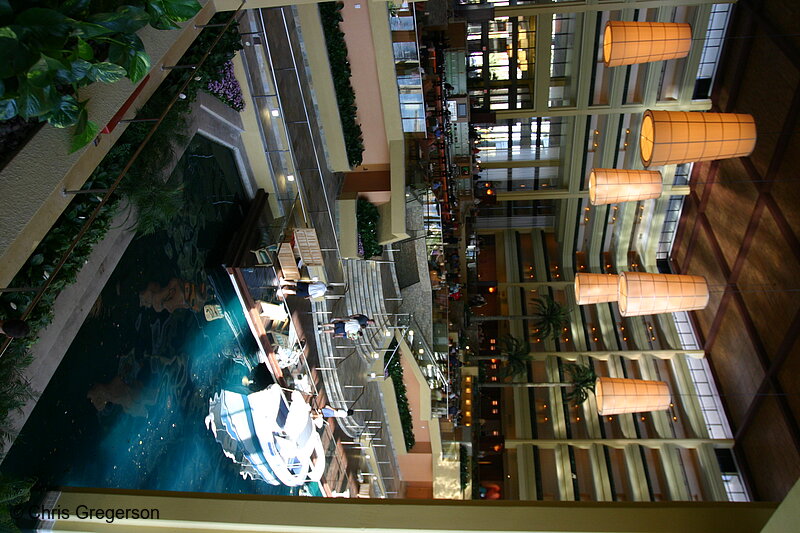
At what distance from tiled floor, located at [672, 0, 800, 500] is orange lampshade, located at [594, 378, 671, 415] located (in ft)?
12.9

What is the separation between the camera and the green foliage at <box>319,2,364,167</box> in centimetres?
1243

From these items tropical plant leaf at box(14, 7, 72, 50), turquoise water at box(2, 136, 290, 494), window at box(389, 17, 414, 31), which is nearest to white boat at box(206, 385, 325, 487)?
turquoise water at box(2, 136, 290, 494)

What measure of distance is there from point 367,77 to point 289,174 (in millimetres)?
3667

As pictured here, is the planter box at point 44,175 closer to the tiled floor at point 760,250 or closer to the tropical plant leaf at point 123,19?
the tropical plant leaf at point 123,19

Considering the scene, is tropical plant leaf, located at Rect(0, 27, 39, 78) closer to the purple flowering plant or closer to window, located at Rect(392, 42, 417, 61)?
the purple flowering plant

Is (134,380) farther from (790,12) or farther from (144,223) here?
(790,12)

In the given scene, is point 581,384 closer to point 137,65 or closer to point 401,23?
point 401,23

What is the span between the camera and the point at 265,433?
9797 mm

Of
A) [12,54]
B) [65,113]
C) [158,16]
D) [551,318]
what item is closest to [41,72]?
[12,54]

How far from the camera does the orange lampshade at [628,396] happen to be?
44.9 feet

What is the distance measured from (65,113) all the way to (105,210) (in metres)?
2.58

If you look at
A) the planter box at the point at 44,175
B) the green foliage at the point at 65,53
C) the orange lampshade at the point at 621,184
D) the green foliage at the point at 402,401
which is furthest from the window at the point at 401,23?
the green foliage at the point at 65,53

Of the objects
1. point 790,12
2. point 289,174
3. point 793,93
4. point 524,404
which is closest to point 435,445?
point 524,404

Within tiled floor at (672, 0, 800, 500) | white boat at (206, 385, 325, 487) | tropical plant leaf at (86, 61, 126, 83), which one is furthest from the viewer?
tiled floor at (672, 0, 800, 500)
